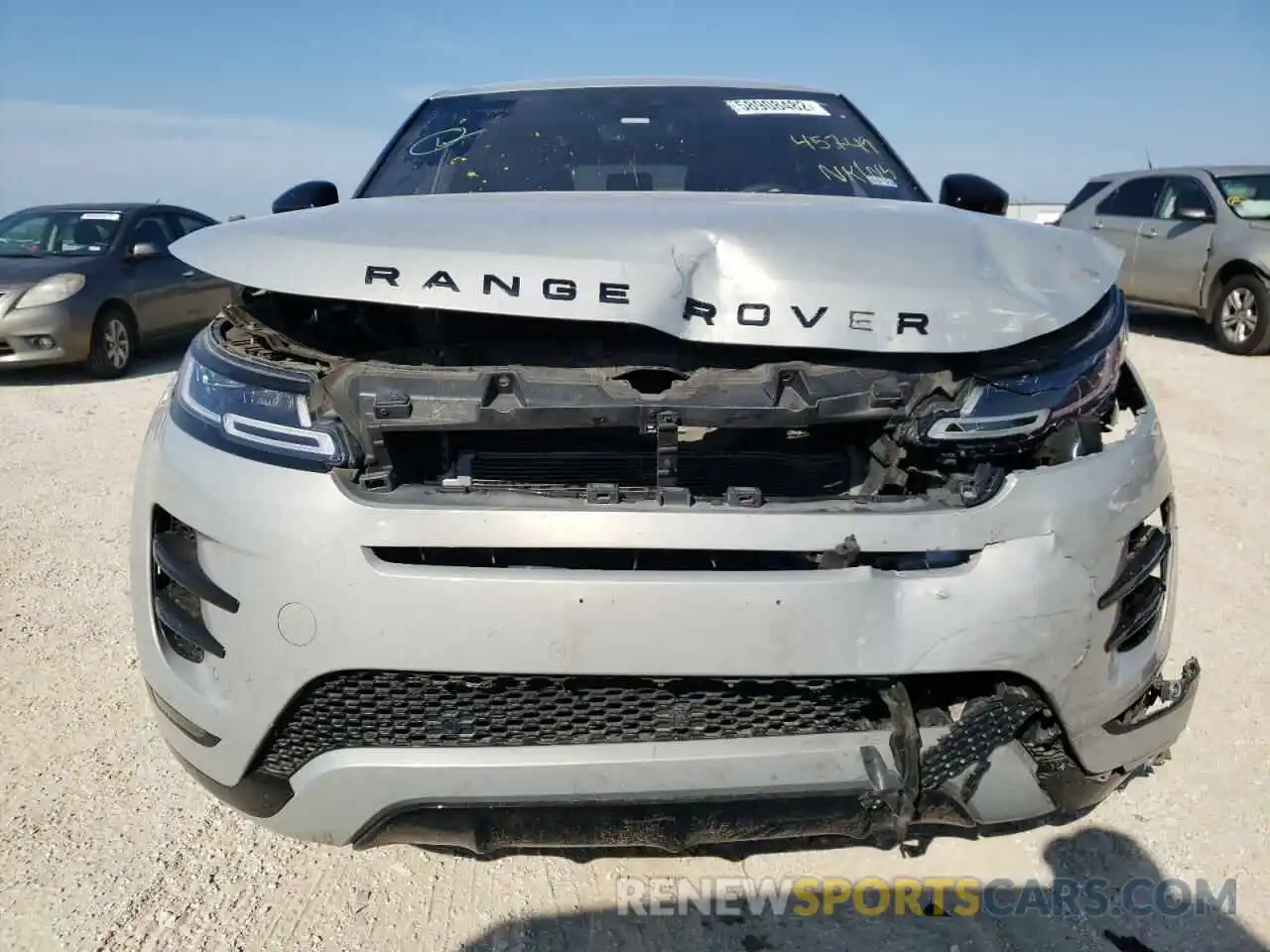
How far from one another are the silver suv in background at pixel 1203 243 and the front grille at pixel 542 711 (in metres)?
7.44

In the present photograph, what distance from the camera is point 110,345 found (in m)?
7.89

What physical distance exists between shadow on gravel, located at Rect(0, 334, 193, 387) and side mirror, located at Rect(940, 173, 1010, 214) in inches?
248

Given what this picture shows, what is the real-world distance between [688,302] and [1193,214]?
8.68 m

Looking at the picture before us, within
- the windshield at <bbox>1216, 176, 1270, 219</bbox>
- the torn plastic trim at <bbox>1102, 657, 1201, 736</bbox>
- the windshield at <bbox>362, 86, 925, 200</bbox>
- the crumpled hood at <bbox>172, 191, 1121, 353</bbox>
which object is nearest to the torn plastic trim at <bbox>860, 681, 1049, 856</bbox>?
the torn plastic trim at <bbox>1102, 657, 1201, 736</bbox>

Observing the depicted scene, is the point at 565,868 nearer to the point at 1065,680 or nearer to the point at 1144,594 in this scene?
→ the point at 1065,680

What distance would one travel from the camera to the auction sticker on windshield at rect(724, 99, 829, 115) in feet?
10.7

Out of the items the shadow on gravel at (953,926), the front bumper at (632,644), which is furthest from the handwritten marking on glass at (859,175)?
the shadow on gravel at (953,926)

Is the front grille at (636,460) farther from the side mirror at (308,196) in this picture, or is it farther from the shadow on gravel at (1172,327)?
the shadow on gravel at (1172,327)

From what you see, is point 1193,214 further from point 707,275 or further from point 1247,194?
point 707,275

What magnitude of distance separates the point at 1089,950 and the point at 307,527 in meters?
1.72

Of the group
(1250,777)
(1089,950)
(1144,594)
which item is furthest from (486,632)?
(1250,777)

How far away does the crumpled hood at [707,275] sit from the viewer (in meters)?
1.68

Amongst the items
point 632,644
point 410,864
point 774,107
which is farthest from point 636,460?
point 774,107

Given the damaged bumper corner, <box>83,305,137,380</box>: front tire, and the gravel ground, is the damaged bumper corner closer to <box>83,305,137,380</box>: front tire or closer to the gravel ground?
the gravel ground
